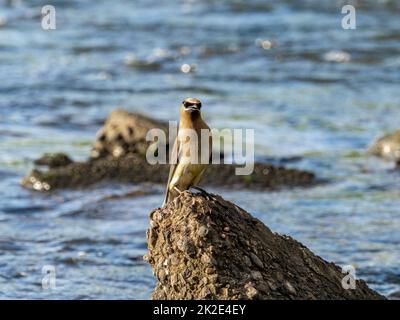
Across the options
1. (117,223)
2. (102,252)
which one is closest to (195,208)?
(102,252)

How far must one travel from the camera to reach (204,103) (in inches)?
687

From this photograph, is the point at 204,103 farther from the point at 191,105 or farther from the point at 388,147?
the point at 191,105

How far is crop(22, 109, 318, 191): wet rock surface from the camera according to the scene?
13031mm

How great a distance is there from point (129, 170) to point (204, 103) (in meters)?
4.44

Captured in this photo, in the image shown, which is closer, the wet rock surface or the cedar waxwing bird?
the cedar waxwing bird

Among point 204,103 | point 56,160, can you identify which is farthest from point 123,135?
point 204,103

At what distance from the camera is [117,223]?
1188cm

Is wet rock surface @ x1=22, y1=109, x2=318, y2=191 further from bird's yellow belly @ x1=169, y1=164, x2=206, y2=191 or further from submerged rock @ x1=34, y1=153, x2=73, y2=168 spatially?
bird's yellow belly @ x1=169, y1=164, x2=206, y2=191

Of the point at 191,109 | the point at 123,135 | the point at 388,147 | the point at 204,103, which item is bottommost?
the point at 191,109

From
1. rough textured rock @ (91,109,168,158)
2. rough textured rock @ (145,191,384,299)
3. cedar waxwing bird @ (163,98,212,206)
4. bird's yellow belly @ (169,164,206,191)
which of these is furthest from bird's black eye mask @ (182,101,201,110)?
rough textured rock @ (91,109,168,158)

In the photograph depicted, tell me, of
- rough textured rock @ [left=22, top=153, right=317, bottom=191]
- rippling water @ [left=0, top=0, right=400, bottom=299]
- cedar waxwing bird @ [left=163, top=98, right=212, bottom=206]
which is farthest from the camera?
rough textured rock @ [left=22, top=153, right=317, bottom=191]

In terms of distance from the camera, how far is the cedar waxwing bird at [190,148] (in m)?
7.25

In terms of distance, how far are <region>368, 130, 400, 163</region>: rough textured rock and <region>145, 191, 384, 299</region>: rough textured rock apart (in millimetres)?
Result: 7330

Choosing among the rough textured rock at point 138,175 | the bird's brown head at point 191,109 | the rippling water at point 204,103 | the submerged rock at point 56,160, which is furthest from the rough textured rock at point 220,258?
the submerged rock at point 56,160
